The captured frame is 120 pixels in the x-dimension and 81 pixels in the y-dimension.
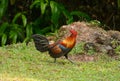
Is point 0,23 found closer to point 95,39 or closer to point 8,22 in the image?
point 8,22

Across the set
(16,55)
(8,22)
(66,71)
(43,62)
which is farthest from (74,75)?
(8,22)

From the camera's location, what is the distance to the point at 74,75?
21.4 feet

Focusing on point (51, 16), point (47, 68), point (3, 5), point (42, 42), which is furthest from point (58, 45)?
point (3, 5)

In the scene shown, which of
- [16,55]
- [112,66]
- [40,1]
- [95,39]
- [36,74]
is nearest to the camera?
[36,74]

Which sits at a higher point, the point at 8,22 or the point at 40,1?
the point at 40,1

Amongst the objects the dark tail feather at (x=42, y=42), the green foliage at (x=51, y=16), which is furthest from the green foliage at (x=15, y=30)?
the dark tail feather at (x=42, y=42)

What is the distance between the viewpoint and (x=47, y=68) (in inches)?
270

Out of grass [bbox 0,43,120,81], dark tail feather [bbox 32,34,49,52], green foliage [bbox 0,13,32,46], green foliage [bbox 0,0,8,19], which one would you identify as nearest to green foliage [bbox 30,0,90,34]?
green foliage [bbox 0,13,32,46]

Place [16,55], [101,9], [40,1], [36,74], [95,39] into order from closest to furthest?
1. [36,74]
2. [16,55]
3. [95,39]
4. [40,1]
5. [101,9]

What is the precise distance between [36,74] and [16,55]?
1.46m

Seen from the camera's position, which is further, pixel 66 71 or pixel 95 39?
pixel 95 39

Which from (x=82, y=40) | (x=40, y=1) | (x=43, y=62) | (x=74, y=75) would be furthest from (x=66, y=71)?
(x=40, y=1)

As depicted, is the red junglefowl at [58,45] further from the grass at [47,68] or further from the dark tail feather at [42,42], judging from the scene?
the grass at [47,68]

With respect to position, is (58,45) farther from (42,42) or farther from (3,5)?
(3,5)
